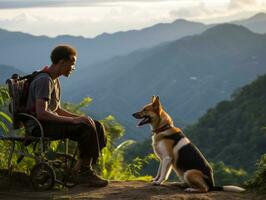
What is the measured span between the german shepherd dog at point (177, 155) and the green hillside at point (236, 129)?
74.0m

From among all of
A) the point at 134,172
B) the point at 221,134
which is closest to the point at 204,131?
the point at 221,134

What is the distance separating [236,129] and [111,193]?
88.3 meters

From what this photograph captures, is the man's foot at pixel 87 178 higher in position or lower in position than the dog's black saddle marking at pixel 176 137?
lower

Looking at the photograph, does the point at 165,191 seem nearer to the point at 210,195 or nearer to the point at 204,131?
the point at 210,195

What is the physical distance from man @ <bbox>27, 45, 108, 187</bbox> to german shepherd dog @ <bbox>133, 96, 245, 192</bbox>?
3.26ft

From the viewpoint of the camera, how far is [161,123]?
7543 millimetres

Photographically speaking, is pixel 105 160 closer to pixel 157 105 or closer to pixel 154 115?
pixel 154 115

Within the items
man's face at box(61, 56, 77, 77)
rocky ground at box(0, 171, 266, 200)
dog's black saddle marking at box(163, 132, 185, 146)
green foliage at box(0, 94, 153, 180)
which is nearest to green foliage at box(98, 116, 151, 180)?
green foliage at box(0, 94, 153, 180)

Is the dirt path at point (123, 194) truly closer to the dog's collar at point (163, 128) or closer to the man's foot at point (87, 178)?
the man's foot at point (87, 178)

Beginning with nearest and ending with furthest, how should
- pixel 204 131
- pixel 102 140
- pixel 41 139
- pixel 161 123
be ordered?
pixel 41 139
pixel 102 140
pixel 161 123
pixel 204 131

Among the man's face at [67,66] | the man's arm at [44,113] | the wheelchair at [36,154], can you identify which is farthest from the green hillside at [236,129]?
the man's arm at [44,113]

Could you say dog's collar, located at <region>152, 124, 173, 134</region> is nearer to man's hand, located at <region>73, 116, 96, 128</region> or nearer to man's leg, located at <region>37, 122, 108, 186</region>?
man's leg, located at <region>37, 122, 108, 186</region>

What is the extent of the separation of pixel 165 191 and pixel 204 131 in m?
88.4

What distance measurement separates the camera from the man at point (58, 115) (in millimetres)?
6406
